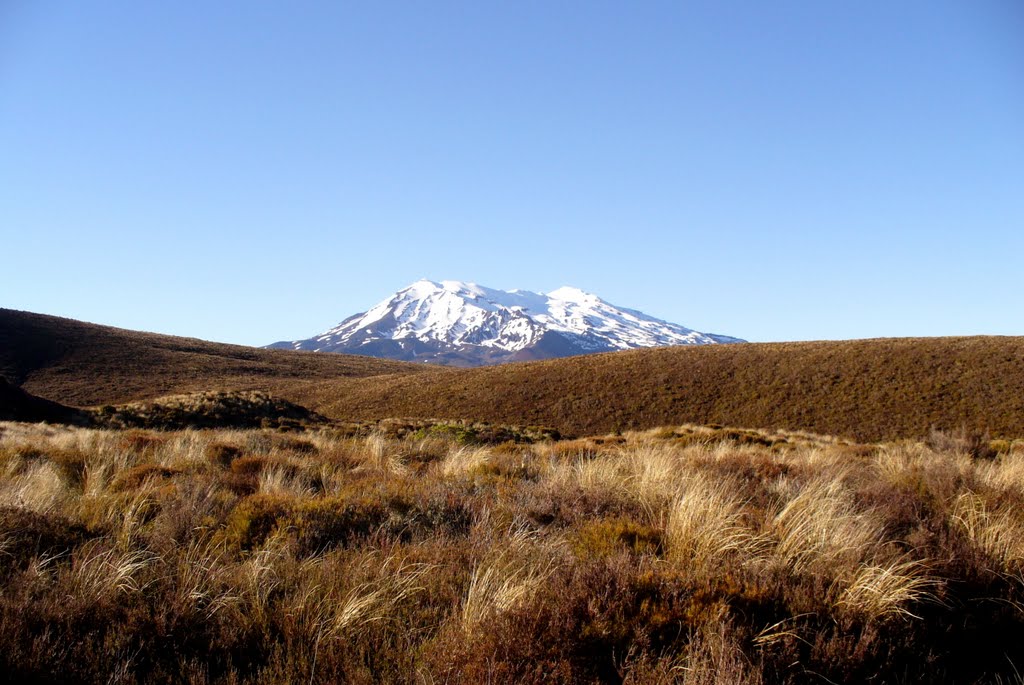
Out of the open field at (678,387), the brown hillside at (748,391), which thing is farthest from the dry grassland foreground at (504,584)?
the open field at (678,387)

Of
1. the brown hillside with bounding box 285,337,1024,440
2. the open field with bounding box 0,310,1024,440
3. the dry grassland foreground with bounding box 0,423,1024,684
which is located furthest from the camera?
the open field with bounding box 0,310,1024,440

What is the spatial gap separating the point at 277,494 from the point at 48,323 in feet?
338

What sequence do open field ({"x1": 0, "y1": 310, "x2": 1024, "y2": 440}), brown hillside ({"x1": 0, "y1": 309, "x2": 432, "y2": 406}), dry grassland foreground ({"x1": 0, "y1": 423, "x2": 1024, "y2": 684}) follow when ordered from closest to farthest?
1. dry grassland foreground ({"x1": 0, "y1": 423, "x2": 1024, "y2": 684})
2. open field ({"x1": 0, "y1": 310, "x2": 1024, "y2": 440})
3. brown hillside ({"x1": 0, "y1": 309, "x2": 432, "y2": 406})

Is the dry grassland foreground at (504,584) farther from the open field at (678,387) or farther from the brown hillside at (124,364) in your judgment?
the brown hillside at (124,364)

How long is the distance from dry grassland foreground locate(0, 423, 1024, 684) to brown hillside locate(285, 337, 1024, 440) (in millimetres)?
38324

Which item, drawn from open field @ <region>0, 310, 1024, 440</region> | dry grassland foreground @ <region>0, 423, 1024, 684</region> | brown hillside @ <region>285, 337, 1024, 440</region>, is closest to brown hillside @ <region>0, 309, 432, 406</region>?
open field @ <region>0, 310, 1024, 440</region>

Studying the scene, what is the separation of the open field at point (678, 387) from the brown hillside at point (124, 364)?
1.08 ft

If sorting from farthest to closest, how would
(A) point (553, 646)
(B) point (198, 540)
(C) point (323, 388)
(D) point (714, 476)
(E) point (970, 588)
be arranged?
(C) point (323, 388) → (D) point (714, 476) → (B) point (198, 540) → (E) point (970, 588) → (A) point (553, 646)

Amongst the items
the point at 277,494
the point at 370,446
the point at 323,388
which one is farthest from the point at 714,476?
the point at 323,388

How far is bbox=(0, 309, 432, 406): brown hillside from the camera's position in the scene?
6097 centimetres

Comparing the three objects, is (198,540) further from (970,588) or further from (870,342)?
(870,342)

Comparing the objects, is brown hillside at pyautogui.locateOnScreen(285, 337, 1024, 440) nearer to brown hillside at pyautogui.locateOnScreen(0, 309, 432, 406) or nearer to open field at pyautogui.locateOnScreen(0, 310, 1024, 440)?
open field at pyautogui.locateOnScreen(0, 310, 1024, 440)

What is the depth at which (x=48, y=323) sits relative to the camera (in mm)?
86125

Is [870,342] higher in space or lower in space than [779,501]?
higher
